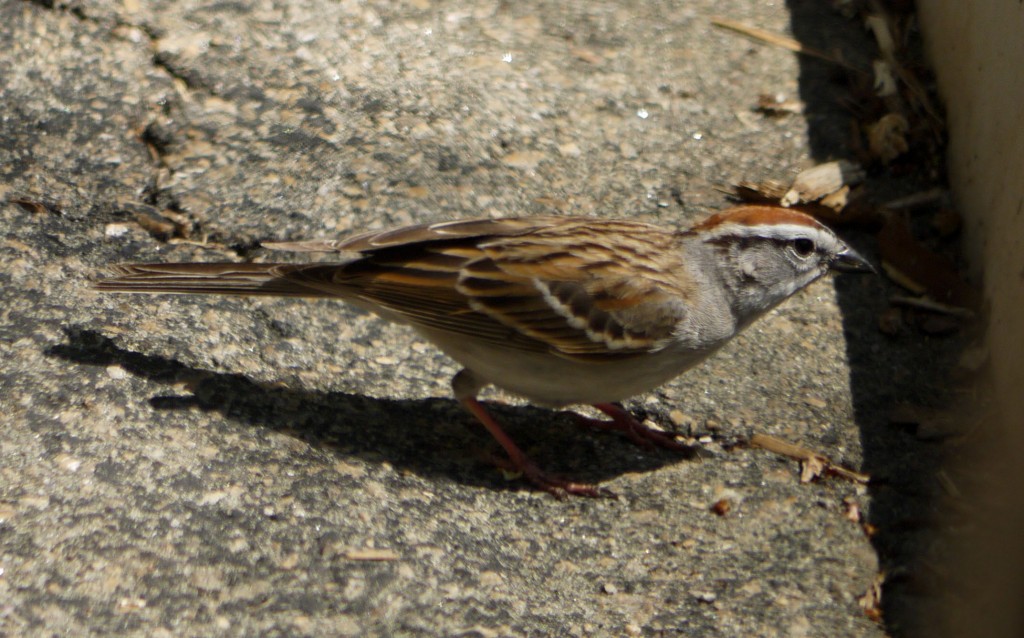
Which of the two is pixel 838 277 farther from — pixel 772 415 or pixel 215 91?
pixel 215 91

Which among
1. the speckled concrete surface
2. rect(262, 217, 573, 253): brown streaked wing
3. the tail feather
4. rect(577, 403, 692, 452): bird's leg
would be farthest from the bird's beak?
the tail feather

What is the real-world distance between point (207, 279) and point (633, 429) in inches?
66.8

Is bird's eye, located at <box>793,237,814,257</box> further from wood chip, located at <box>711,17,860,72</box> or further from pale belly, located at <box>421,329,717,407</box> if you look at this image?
wood chip, located at <box>711,17,860,72</box>

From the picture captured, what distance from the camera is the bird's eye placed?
4.13 meters

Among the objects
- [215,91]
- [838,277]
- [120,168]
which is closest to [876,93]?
[838,277]

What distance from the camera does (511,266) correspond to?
13.3 feet

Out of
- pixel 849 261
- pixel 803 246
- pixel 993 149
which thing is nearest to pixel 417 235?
pixel 803 246

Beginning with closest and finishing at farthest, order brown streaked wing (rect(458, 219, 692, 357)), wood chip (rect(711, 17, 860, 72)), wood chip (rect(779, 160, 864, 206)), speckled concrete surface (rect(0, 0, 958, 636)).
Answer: speckled concrete surface (rect(0, 0, 958, 636)) → brown streaked wing (rect(458, 219, 692, 357)) → wood chip (rect(779, 160, 864, 206)) → wood chip (rect(711, 17, 860, 72))

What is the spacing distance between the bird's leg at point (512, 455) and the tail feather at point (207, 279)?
0.61 metres

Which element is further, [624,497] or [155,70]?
[155,70]

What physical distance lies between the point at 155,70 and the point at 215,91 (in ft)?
1.01

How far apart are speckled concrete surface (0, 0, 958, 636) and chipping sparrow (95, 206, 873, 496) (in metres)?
0.31

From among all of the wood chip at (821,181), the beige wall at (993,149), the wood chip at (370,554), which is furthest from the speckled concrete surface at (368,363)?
the beige wall at (993,149)

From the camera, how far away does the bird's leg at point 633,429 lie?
4270 mm
